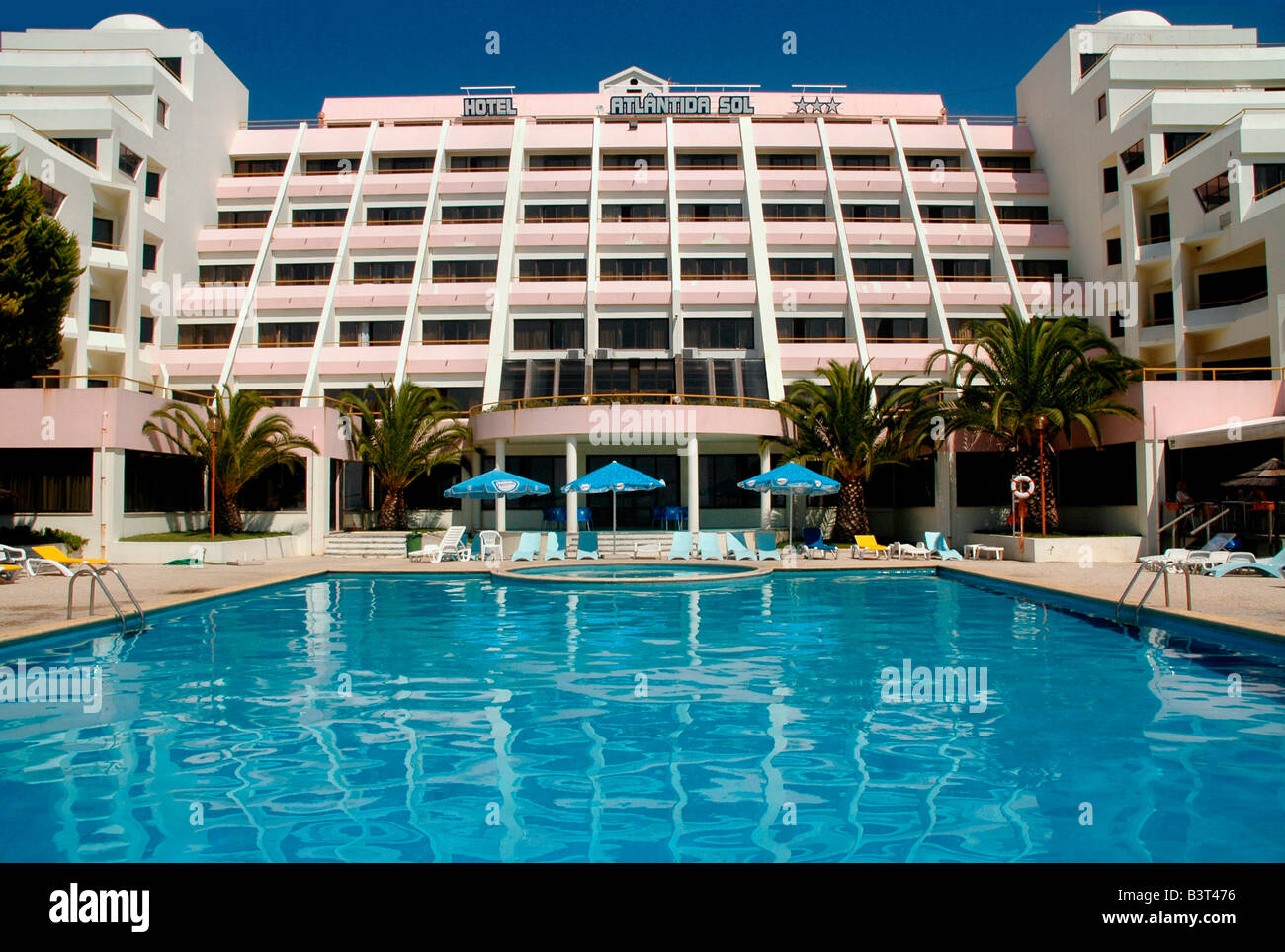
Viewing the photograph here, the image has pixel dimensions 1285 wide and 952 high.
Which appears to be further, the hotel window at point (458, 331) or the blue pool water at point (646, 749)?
the hotel window at point (458, 331)

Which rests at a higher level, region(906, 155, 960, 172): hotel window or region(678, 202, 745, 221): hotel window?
region(906, 155, 960, 172): hotel window

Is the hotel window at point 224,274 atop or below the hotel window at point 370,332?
atop

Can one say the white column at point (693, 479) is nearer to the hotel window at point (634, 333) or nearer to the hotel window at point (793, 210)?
the hotel window at point (634, 333)

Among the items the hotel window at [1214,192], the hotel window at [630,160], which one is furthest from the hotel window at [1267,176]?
the hotel window at [630,160]

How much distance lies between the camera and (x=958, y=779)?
6008mm

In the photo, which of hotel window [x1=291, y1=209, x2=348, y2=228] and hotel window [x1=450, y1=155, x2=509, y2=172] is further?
hotel window [x1=450, y1=155, x2=509, y2=172]

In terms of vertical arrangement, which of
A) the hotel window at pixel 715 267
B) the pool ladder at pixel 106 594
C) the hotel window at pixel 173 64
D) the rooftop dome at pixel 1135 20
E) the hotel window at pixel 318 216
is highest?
the rooftop dome at pixel 1135 20

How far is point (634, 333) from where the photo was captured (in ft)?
128

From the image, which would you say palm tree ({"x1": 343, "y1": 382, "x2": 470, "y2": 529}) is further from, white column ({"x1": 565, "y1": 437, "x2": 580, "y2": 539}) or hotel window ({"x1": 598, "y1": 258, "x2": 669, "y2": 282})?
hotel window ({"x1": 598, "y1": 258, "x2": 669, "y2": 282})

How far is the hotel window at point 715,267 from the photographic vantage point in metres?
40.5

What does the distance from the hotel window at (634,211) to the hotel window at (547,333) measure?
7.38 metres

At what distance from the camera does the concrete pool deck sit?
11.8m

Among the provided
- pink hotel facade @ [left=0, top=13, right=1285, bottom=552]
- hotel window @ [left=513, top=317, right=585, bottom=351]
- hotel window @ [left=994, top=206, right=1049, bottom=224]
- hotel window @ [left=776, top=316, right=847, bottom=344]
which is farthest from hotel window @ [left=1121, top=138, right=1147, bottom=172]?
hotel window @ [left=513, top=317, right=585, bottom=351]

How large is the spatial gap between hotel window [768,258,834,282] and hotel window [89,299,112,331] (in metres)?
28.6
